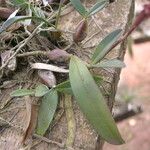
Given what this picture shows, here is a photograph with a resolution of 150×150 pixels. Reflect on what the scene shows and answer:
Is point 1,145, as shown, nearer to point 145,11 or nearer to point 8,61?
point 8,61

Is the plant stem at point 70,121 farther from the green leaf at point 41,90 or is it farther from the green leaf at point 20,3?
the green leaf at point 20,3

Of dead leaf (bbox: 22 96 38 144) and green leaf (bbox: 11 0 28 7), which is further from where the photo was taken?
green leaf (bbox: 11 0 28 7)

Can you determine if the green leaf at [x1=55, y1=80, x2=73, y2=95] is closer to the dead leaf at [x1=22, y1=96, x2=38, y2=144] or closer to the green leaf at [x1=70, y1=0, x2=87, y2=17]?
the dead leaf at [x1=22, y1=96, x2=38, y2=144]

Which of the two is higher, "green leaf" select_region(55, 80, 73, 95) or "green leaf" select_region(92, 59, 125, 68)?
"green leaf" select_region(55, 80, 73, 95)

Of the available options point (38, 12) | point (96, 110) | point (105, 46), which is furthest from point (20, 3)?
point (96, 110)

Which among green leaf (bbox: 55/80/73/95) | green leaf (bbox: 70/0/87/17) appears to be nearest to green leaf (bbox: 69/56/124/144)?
green leaf (bbox: 55/80/73/95)

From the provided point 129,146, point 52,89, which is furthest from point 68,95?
point 129,146

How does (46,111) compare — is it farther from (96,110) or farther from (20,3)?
(20,3)
